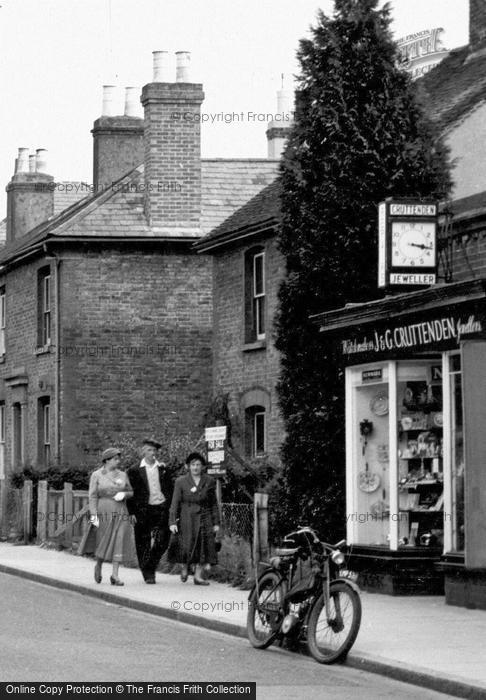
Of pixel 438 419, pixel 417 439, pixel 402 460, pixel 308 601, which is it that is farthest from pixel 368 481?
pixel 308 601

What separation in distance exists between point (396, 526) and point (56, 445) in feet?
56.1

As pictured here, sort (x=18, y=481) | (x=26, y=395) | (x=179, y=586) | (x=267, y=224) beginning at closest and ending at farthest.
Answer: (x=179, y=586), (x=267, y=224), (x=18, y=481), (x=26, y=395)

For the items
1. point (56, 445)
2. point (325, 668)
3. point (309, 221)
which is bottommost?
point (325, 668)

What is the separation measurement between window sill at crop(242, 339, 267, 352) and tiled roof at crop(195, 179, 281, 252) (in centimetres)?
207

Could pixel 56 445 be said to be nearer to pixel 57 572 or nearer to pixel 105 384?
pixel 105 384

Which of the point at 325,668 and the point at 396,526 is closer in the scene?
the point at 325,668

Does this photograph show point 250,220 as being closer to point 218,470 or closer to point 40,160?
point 218,470

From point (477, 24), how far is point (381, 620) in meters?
15.2

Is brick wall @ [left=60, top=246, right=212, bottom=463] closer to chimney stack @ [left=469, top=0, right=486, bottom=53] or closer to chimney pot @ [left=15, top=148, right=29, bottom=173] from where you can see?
chimney stack @ [left=469, top=0, right=486, bottom=53]

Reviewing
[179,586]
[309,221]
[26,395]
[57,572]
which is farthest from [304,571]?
[26,395]

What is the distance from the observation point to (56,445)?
3419cm

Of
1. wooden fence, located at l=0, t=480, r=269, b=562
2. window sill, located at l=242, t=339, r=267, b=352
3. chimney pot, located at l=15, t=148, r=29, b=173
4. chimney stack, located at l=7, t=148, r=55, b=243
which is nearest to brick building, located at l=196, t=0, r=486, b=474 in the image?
window sill, located at l=242, t=339, r=267, b=352

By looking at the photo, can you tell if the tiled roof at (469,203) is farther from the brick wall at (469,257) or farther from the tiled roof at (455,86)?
the tiled roof at (455,86)

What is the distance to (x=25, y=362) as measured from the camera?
122 ft
